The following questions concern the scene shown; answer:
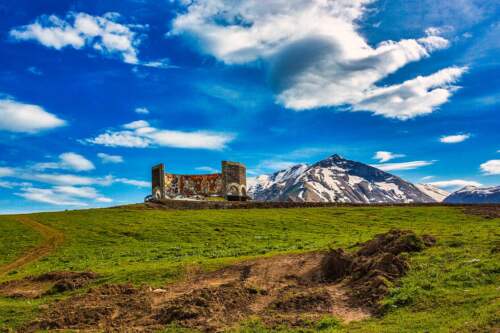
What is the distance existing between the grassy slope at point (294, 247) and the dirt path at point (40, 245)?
1.24 meters

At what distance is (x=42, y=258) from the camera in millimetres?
36781

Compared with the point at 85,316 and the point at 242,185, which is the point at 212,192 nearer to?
the point at 242,185

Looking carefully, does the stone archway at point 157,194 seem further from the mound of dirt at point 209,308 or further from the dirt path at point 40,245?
the mound of dirt at point 209,308

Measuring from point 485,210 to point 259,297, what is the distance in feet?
162

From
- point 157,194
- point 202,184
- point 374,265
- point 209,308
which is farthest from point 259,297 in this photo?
point 202,184

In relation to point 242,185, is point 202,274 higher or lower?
lower

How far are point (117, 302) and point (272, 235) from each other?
85.7 ft

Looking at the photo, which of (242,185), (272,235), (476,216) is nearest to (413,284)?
(272,235)

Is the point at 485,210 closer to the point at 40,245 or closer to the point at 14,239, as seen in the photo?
the point at 40,245

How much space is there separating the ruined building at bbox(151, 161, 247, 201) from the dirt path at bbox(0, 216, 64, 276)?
92.6 ft

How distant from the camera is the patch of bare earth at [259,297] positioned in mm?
15766

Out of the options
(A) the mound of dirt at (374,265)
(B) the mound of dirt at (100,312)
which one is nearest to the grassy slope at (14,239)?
(B) the mound of dirt at (100,312)

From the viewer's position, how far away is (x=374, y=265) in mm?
18562

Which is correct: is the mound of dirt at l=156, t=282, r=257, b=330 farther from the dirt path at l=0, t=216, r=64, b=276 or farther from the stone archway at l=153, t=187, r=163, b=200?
the stone archway at l=153, t=187, r=163, b=200
